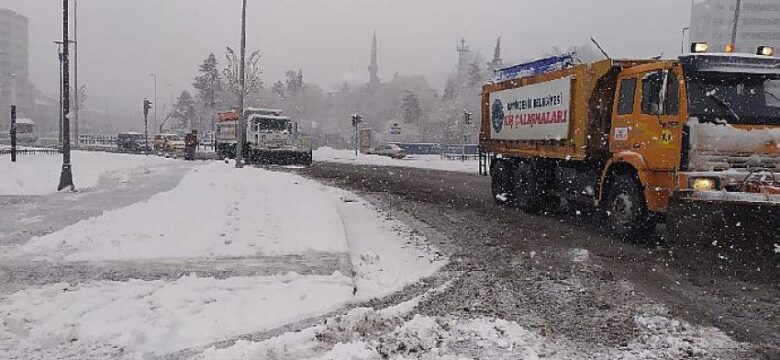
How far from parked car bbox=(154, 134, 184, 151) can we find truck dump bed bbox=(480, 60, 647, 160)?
4828cm

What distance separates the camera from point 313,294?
6984mm

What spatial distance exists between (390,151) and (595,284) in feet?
157

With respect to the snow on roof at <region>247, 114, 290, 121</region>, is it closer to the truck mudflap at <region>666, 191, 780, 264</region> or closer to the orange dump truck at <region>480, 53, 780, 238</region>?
the orange dump truck at <region>480, 53, 780, 238</region>

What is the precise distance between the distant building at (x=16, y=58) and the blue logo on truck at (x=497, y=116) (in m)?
119

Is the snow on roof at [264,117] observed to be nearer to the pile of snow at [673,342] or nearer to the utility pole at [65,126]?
the utility pole at [65,126]

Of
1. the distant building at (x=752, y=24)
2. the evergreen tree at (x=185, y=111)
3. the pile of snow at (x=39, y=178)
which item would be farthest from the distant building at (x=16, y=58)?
the distant building at (x=752, y=24)

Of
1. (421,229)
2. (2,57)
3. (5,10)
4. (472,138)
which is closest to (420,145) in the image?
(472,138)

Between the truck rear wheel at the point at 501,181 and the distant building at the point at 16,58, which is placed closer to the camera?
the truck rear wheel at the point at 501,181

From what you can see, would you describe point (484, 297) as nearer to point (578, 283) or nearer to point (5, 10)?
point (578, 283)

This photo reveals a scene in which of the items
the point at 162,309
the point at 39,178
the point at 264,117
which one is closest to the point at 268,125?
the point at 264,117

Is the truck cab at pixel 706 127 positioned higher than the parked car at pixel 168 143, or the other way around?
the truck cab at pixel 706 127

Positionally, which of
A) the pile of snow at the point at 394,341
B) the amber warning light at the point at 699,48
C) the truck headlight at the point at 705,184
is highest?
the amber warning light at the point at 699,48

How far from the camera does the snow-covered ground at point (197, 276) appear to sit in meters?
5.66

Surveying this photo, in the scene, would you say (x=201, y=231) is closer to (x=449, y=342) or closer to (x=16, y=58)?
(x=449, y=342)
